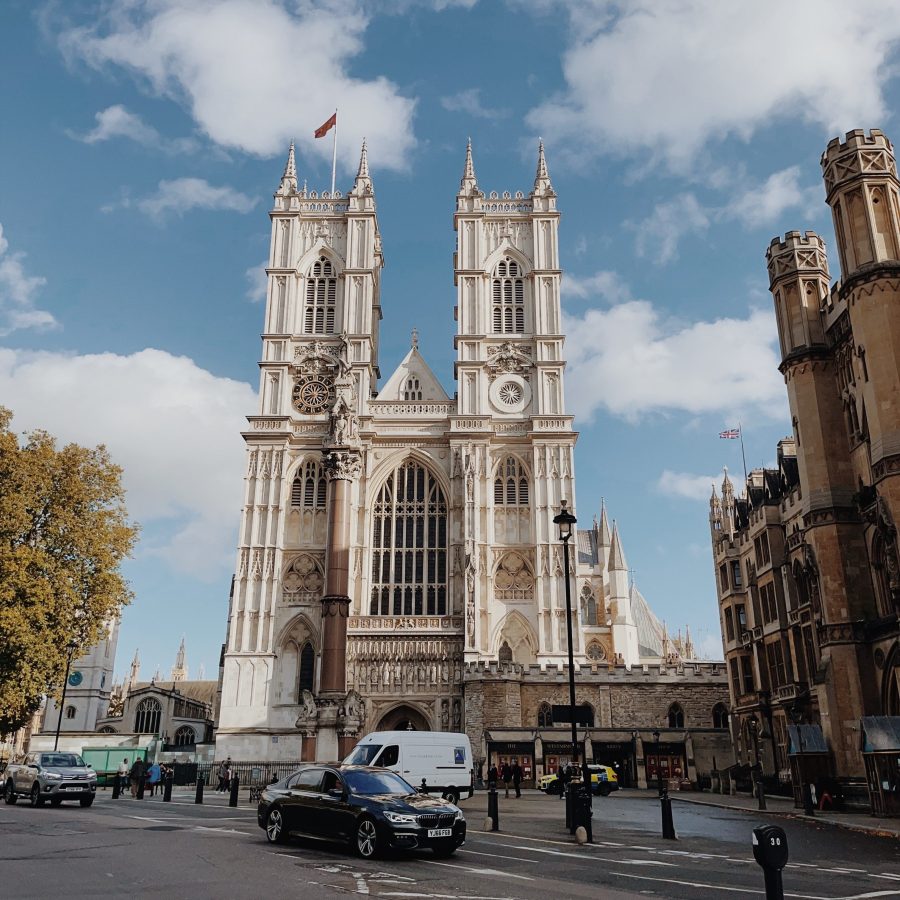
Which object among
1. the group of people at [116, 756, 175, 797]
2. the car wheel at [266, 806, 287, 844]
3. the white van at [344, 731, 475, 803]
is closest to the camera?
the car wheel at [266, 806, 287, 844]

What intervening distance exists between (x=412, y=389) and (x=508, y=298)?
8538 millimetres

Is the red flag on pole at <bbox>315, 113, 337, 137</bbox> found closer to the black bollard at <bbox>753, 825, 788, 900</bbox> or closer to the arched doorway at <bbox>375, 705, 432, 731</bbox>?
the arched doorway at <bbox>375, 705, 432, 731</bbox>

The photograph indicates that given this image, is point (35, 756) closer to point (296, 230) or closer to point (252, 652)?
point (252, 652)

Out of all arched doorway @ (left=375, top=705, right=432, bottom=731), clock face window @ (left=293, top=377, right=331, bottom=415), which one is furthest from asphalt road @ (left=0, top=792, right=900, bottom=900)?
clock face window @ (left=293, top=377, right=331, bottom=415)

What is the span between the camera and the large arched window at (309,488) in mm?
51656

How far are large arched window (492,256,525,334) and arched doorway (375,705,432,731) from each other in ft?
77.8

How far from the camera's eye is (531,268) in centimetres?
5631

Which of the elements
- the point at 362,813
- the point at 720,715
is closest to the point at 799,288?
the point at 720,715

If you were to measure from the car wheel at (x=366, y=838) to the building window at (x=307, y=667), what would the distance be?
35874 millimetres

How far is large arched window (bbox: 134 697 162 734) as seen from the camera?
70.9 meters

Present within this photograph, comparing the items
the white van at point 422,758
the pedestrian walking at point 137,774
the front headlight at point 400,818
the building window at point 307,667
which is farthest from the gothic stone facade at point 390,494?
the front headlight at point 400,818

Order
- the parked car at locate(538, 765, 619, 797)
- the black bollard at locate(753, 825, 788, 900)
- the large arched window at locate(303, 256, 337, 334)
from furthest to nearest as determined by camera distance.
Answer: the large arched window at locate(303, 256, 337, 334), the parked car at locate(538, 765, 619, 797), the black bollard at locate(753, 825, 788, 900)

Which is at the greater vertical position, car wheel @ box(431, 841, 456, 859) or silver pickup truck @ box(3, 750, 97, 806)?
silver pickup truck @ box(3, 750, 97, 806)

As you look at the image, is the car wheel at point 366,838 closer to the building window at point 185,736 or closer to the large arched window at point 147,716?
the building window at point 185,736
